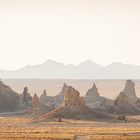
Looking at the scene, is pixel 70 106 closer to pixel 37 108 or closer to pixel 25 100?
pixel 37 108

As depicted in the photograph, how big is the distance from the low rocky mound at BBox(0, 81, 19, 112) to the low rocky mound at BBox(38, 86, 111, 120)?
40.3m

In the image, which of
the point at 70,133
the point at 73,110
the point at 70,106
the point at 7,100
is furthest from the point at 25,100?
the point at 70,133

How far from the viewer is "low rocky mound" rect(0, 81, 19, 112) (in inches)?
7436

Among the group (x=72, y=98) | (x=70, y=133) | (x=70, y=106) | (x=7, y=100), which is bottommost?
(x=70, y=133)

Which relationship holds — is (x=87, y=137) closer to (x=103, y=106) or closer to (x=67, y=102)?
(x=67, y=102)

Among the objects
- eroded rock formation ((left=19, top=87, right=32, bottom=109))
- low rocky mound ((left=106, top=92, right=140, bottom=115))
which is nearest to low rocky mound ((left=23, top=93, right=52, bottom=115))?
low rocky mound ((left=106, top=92, right=140, bottom=115))

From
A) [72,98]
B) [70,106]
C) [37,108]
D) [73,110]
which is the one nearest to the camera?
[73,110]

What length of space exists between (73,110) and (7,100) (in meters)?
43.5

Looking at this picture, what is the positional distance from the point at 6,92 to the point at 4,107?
4713mm

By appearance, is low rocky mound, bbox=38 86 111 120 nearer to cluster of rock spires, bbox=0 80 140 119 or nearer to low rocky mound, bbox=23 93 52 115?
cluster of rock spires, bbox=0 80 140 119

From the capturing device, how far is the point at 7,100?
190 m

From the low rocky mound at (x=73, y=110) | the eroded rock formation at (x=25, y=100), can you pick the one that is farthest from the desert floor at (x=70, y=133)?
the eroded rock formation at (x=25, y=100)

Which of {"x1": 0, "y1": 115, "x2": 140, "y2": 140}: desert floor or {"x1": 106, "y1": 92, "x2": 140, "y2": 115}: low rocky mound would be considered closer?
{"x1": 0, "y1": 115, "x2": 140, "y2": 140}: desert floor

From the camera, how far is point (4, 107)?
191 metres
